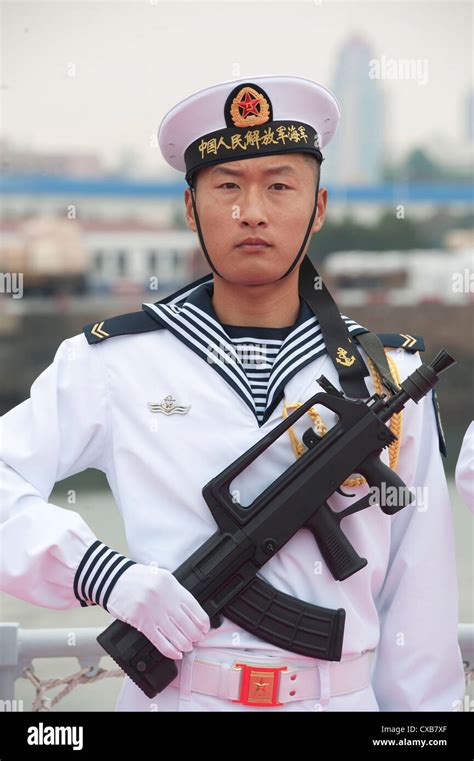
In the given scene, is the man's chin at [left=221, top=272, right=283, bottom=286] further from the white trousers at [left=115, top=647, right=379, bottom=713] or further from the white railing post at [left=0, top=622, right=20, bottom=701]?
the white railing post at [left=0, top=622, right=20, bottom=701]

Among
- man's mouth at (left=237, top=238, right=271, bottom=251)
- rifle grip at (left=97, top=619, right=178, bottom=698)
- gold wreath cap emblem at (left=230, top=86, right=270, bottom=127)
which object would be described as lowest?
rifle grip at (left=97, top=619, right=178, bottom=698)

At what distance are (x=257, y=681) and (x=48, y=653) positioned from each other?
98 centimetres

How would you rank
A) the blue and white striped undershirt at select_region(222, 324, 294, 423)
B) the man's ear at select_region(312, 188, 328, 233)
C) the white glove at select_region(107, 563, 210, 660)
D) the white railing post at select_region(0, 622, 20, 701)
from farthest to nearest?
the white railing post at select_region(0, 622, 20, 701), the man's ear at select_region(312, 188, 328, 233), the blue and white striped undershirt at select_region(222, 324, 294, 423), the white glove at select_region(107, 563, 210, 660)

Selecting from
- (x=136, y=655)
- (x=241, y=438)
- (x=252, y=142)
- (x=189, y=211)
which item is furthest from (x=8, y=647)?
(x=252, y=142)

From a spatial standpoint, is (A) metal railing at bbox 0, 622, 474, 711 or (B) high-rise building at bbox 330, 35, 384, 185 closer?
(A) metal railing at bbox 0, 622, 474, 711

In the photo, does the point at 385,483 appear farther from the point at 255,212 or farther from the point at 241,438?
the point at 255,212

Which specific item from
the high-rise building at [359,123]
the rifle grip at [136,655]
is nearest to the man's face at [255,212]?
the rifle grip at [136,655]

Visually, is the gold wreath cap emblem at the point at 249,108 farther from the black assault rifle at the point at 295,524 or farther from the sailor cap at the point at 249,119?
the black assault rifle at the point at 295,524

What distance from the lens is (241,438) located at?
2.87m

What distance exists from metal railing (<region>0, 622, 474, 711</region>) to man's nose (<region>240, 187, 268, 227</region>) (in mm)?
1466

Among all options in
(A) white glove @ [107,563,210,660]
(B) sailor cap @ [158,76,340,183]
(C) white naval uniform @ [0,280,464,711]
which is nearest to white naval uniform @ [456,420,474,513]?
(C) white naval uniform @ [0,280,464,711]

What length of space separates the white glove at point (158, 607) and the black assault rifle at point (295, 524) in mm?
65

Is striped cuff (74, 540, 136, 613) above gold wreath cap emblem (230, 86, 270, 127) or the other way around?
the other way around

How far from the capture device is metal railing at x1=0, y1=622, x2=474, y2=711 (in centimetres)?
343
